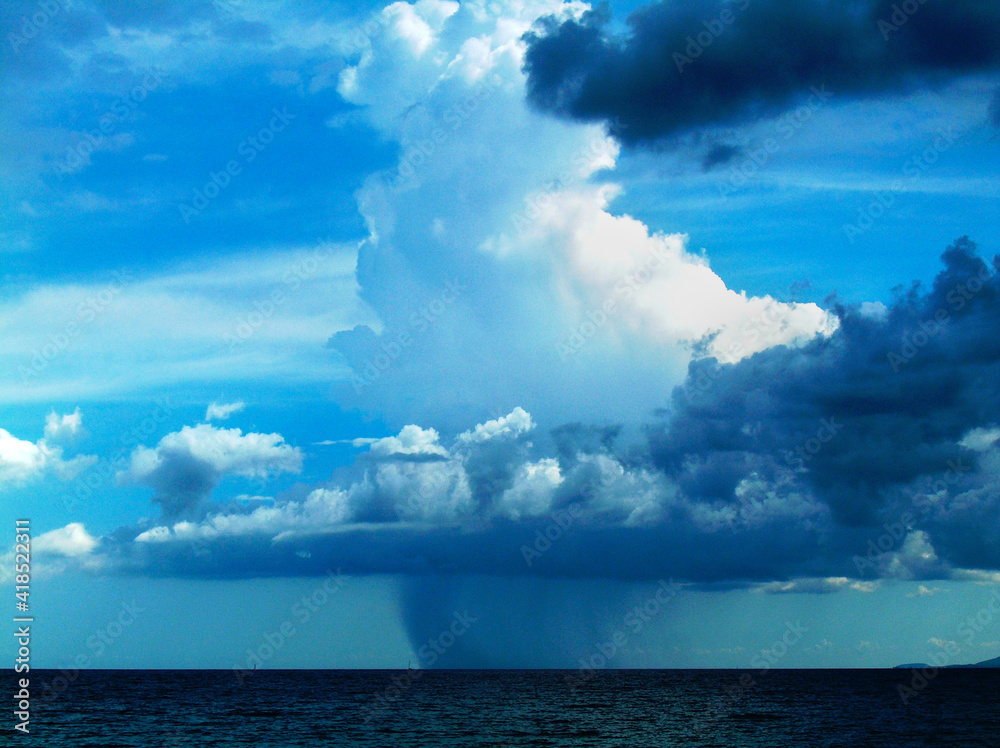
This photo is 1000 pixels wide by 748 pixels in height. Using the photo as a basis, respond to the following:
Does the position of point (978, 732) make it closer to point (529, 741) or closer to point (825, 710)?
point (825, 710)

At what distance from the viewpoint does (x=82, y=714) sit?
484ft

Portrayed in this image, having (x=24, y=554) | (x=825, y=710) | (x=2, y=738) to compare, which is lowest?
(x=825, y=710)

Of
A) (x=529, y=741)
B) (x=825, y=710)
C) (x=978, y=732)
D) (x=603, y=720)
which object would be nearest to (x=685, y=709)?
(x=825, y=710)

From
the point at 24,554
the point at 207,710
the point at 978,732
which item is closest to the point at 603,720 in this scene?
the point at 978,732

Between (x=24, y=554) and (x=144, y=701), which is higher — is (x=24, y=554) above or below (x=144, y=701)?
above

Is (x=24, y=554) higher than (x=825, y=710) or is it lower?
higher

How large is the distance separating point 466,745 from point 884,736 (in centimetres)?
5508

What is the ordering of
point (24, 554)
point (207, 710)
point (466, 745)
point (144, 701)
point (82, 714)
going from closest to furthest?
point (24, 554)
point (466, 745)
point (82, 714)
point (207, 710)
point (144, 701)

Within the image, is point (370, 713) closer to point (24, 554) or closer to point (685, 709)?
point (685, 709)

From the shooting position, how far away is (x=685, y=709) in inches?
6481

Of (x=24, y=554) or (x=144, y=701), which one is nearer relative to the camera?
(x=24, y=554)

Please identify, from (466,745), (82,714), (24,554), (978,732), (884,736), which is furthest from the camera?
(82,714)

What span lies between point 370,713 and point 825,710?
278 ft

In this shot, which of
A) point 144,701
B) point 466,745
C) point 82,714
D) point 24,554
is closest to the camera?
point 24,554
